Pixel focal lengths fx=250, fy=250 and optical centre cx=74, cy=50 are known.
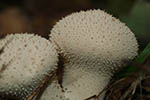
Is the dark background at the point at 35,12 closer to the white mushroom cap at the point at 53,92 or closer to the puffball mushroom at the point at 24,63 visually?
the white mushroom cap at the point at 53,92

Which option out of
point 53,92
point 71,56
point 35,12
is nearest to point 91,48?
point 71,56

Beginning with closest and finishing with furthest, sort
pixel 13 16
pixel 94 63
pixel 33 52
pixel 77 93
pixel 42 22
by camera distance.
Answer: pixel 33 52 < pixel 94 63 < pixel 77 93 < pixel 42 22 < pixel 13 16

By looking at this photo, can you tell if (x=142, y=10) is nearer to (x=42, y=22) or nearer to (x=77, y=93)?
(x=77, y=93)

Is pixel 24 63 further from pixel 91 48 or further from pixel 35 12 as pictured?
pixel 35 12

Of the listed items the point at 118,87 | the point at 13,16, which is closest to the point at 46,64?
the point at 118,87

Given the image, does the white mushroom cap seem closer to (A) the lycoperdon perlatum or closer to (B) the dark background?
(A) the lycoperdon perlatum

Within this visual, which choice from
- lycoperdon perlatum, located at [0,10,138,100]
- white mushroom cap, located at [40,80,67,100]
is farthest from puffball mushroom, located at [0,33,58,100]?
white mushroom cap, located at [40,80,67,100]
